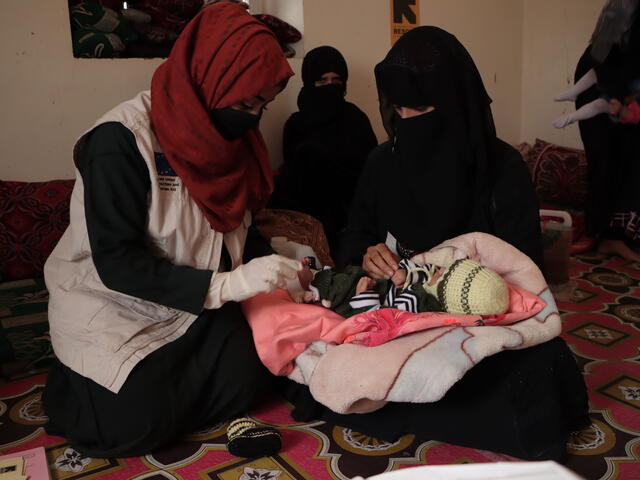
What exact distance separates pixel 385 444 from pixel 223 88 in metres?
0.95

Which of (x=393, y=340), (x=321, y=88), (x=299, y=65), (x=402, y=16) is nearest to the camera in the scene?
(x=393, y=340)

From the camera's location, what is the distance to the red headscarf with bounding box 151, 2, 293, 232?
153cm

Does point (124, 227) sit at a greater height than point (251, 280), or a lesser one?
greater

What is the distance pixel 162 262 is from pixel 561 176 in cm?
267

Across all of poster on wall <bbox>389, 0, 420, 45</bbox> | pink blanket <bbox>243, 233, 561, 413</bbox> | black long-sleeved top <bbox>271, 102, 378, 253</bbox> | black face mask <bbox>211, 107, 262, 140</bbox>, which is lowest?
pink blanket <bbox>243, 233, 561, 413</bbox>

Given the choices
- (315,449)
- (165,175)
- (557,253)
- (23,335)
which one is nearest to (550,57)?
(557,253)

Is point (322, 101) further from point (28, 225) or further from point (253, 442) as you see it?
point (253, 442)

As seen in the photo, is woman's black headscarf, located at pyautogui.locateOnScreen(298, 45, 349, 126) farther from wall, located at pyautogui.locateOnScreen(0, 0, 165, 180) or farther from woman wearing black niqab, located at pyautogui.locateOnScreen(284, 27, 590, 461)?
woman wearing black niqab, located at pyautogui.locateOnScreen(284, 27, 590, 461)

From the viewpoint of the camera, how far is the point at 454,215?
174 cm

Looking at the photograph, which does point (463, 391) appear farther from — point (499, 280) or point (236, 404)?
point (236, 404)

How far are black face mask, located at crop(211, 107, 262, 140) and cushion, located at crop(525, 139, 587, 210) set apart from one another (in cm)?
243

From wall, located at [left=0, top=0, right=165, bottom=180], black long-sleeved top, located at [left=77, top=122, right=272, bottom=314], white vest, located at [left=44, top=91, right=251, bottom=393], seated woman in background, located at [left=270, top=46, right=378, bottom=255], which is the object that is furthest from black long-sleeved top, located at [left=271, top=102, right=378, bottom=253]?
black long-sleeved top, located at [left=77, top=122, right=272, bottom=314]

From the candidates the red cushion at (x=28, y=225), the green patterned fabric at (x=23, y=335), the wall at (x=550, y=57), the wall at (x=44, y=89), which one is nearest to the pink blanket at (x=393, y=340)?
the green patterned fabric at (x=23, y=335)

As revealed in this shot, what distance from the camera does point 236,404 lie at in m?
1.66
